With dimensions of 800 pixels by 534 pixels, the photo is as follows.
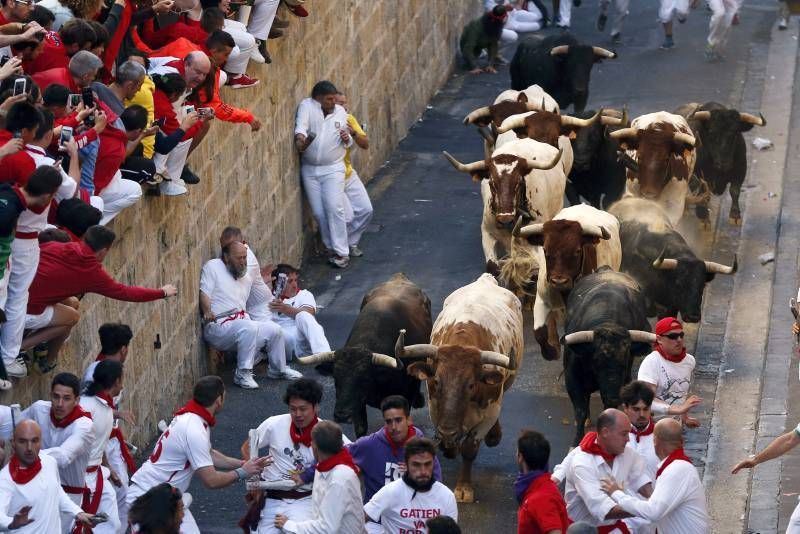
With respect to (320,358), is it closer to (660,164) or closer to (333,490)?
(333,490)

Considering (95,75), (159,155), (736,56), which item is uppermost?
(95,75)

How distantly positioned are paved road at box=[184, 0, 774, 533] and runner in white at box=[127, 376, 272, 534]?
180 cm

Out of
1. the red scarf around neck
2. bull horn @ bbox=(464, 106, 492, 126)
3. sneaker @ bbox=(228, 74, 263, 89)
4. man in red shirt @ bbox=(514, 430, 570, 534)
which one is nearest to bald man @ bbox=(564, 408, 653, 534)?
man in red shirt @ bbox=(514, 430, 570, 534)

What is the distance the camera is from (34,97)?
38.8ft

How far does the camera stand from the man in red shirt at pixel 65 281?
38.4 ft

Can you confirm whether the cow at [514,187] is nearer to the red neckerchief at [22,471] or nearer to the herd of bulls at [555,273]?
the herd of bulls at [555,273]

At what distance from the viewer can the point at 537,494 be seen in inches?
403

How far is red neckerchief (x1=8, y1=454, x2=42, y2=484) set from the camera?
10.3m

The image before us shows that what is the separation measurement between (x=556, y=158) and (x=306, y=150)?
284 centimetres

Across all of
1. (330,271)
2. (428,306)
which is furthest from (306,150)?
(428,306)

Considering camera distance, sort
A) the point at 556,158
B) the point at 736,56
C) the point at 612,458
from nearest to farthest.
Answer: the point at 612,458 → the point at 556,158 → the point at 736,56

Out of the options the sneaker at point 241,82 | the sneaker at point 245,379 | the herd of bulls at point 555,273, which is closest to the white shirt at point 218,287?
the sneaker at point 245,379

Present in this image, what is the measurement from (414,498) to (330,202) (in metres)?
8.96

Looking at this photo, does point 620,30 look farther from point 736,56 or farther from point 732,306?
point 732,306
